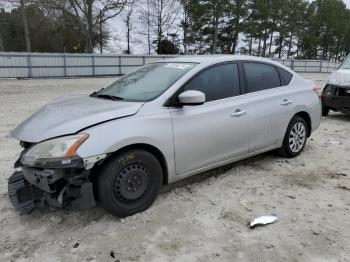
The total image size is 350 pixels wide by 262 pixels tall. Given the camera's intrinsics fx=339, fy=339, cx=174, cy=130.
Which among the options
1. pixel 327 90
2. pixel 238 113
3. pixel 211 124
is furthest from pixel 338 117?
pixel 211 124

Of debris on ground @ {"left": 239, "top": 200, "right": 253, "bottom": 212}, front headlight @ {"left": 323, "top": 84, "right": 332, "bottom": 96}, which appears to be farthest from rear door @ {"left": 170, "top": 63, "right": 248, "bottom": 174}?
front headlight @ {"left": 323, "top": 84, "right": 332, "bottom": 96}

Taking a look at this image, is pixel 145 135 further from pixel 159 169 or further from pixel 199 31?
pixel 199 31

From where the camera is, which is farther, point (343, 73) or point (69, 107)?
point (343, 73)

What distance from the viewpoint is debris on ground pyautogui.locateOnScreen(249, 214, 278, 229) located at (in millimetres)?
3393

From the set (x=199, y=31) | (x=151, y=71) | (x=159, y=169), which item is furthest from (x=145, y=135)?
(x=199, y=31)

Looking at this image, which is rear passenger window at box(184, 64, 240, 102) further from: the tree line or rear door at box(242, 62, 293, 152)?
the tree line

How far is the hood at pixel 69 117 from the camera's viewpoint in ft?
10.5

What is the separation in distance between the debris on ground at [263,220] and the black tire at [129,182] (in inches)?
41.6

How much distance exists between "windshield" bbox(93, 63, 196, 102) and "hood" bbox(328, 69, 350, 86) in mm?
5693

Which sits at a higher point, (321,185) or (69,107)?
(69,107)

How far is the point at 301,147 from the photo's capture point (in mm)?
5504

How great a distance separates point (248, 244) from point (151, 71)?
2.48m

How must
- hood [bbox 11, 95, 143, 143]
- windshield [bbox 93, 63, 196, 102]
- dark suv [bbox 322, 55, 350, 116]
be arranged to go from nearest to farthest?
hood [bbox 11, 95, 143, 143]
windshield [bbox 93, 63, 196, 102]
dark suv [bbox 322, 55, 350, 116]

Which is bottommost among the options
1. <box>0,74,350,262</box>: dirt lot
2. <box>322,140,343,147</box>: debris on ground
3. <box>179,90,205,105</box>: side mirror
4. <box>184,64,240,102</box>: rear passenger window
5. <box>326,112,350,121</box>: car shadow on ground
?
<box>0,74,350,262</box>: dirt lot
